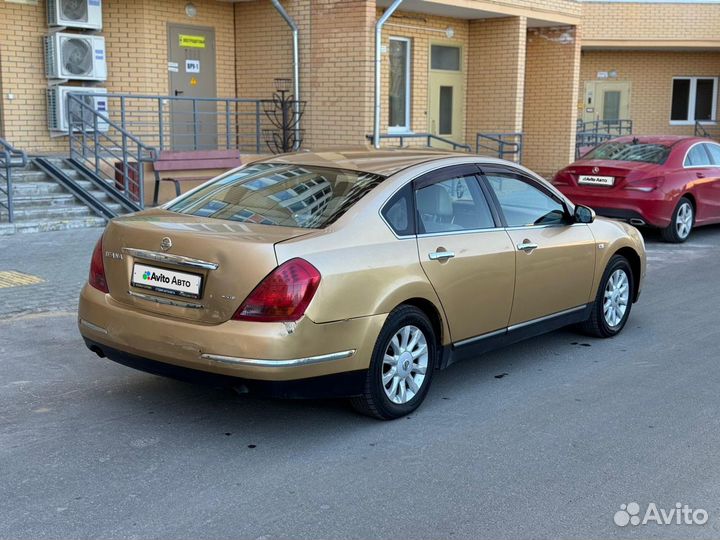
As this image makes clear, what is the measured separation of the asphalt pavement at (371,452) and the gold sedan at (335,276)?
14.1 inches

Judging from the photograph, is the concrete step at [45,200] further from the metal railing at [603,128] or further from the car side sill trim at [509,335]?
the metal railing at [603,128]

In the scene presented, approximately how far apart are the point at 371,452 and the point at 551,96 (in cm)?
1648

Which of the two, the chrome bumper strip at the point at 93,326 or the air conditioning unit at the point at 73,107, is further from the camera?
the air conditioning unit at the point at 73,107

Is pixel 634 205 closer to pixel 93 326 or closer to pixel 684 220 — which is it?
pixel 684 220

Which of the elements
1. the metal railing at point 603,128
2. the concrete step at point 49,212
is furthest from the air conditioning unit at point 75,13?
the metal railing at point 603,128

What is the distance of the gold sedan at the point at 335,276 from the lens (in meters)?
4.49

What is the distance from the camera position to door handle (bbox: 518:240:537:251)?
19.3ft

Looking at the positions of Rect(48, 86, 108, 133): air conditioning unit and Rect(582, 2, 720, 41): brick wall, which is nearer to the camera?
Rect(48, 86, 108, 133): air conditioning unit

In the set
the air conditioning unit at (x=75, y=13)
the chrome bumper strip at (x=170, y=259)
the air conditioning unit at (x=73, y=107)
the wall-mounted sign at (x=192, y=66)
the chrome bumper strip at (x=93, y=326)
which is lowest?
the chrome bumper strip at (x=93, y=326)

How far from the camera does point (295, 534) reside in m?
3.71

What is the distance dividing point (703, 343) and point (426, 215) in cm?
292

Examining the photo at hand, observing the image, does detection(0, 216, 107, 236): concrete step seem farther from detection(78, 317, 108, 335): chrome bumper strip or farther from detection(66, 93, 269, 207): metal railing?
detection(78, 317, 108, 335): chrome bumper strip

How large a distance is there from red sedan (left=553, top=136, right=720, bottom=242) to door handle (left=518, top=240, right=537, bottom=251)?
257 inches

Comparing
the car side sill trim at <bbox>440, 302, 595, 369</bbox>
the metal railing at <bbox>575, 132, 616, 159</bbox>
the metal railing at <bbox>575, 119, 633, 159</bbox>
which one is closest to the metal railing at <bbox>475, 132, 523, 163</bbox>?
the metal railing at <bbox>575, 132, 616, 159</bbox>
